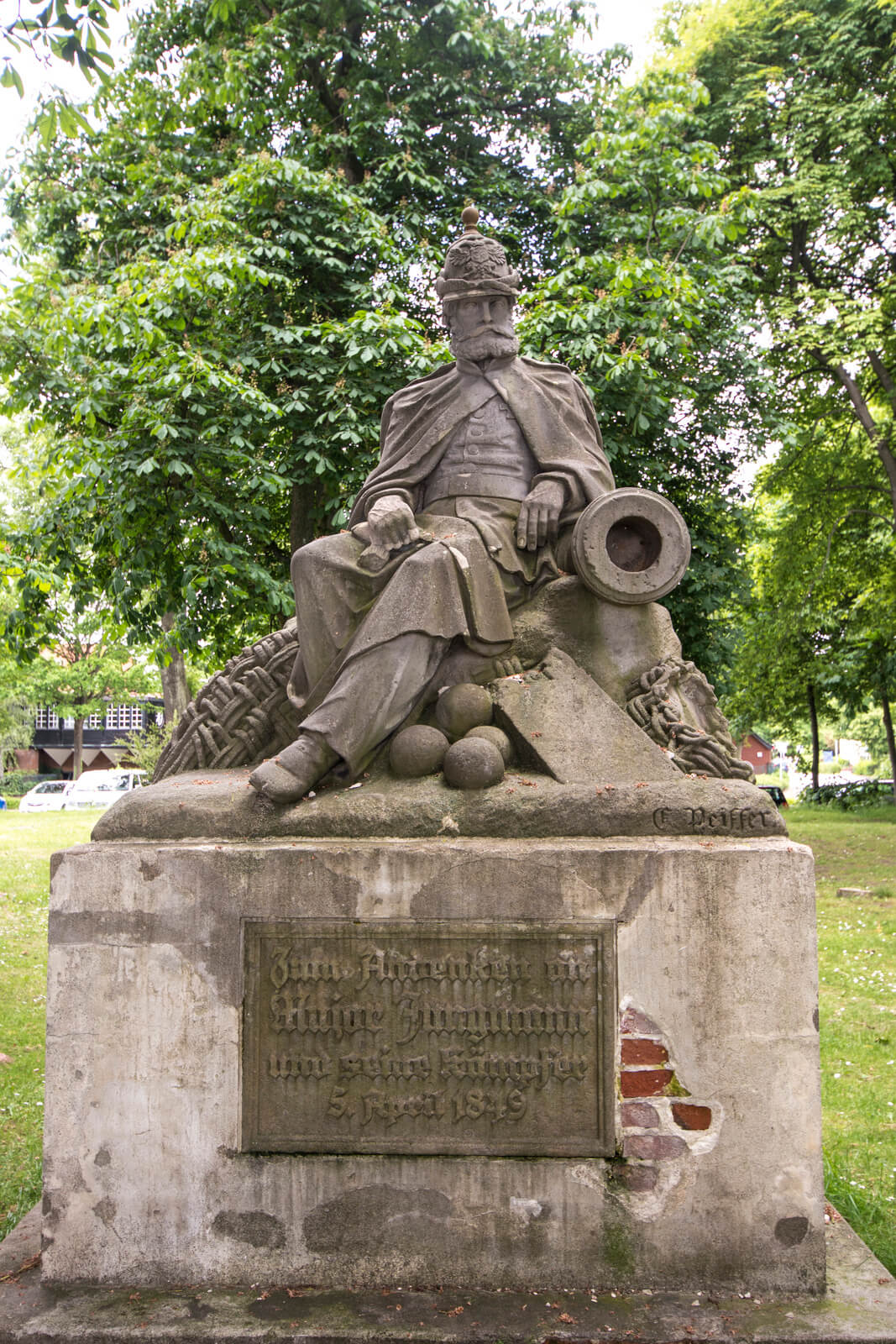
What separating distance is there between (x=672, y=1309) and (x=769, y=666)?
50.3ft

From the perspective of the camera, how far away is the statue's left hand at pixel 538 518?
4.14 m

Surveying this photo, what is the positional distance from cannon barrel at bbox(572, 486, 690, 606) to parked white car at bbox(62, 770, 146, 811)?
25848 millimetres

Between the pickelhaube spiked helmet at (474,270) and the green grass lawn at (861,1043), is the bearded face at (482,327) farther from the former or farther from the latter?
the green grass lawn at (861,1043)

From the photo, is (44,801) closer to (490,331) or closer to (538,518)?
(490,331)

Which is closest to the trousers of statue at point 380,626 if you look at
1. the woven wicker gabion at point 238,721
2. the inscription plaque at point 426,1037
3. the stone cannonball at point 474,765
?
the woven wicker gabion at point 238,721

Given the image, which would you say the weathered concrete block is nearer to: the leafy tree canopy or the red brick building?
the leafy tree canopy

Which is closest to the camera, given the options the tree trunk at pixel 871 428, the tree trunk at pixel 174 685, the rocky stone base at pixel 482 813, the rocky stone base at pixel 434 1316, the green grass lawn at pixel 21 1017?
the rocky stone base at pixel 434 1316

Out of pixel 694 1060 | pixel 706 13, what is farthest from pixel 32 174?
pixel 694 1060

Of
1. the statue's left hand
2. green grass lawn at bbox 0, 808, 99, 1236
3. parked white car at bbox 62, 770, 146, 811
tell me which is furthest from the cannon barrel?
parked white car at bbox 62, 770, 146, 811

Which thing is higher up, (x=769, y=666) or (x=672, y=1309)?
(x=769, y=666)

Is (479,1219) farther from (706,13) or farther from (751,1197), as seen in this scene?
(706,13)

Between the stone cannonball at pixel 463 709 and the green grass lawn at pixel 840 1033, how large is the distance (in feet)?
7.41

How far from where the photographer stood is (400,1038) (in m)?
3.44

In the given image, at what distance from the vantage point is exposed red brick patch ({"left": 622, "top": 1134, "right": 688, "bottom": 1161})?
3348 millimetres
